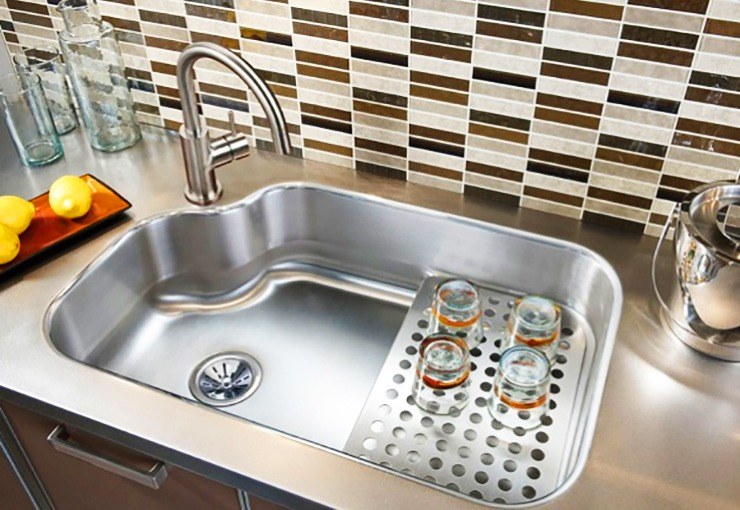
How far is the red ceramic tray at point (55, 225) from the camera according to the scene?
1.02m

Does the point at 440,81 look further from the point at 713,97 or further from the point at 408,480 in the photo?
the point at 408,480

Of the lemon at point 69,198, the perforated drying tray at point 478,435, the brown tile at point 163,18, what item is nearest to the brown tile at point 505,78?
the perforated drying tray at point 478,435

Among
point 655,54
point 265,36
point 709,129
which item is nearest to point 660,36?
point 655,54

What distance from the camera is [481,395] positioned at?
990mm

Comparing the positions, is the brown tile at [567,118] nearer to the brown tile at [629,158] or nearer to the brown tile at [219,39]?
the brown tile at [629,158]

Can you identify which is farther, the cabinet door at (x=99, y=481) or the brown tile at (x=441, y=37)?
the brown tile at (x=441, y=37)

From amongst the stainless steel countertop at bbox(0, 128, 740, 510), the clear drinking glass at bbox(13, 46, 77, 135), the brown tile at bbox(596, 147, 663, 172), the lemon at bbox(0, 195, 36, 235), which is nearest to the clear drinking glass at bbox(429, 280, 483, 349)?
the stainless steel countertop at bbox(0, 128, 740, 510)

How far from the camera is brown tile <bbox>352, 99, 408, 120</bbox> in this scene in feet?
3.65

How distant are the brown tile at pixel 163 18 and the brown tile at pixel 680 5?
67cm

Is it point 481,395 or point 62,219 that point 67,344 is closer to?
point 62,219

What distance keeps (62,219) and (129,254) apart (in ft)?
0.34

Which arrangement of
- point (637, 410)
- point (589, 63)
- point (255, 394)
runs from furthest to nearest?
point (255, 394) → point (589, 63) → point (637, 410)

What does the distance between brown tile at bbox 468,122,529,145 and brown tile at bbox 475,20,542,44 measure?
0.13 metres

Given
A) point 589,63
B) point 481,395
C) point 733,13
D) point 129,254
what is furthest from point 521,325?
point 129,254
